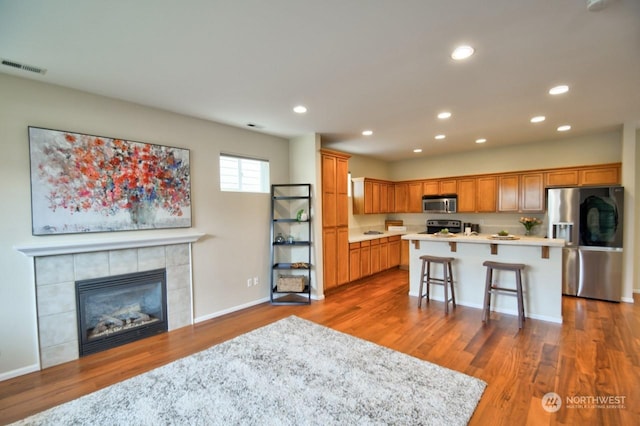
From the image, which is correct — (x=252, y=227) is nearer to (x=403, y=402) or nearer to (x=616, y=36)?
(x=403, y=402)

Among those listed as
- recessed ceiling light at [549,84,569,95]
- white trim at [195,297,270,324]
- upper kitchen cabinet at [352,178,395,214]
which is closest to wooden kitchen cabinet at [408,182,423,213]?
upper kitchen cabinet at [352,178,395,214]

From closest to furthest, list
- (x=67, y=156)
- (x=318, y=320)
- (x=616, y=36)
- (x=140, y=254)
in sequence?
(x=616, y=36)
(x=67, y=156)
(x=140, y=254)
(x=318, y=320)

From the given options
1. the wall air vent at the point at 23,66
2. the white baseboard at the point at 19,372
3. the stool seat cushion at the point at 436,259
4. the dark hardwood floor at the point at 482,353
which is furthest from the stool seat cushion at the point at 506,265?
the wall air vent at the point at 23,66

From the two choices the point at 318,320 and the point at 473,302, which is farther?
the point at 473,302

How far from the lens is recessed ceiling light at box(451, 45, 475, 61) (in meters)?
2.15

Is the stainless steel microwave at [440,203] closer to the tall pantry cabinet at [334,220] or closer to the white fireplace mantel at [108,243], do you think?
the tall pantry cabinet at [334,220]

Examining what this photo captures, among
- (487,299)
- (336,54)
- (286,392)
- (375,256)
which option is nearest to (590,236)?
(487,299)

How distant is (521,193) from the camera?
551 centimetres

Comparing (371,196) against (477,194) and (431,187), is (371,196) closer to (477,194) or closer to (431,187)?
(431,187)

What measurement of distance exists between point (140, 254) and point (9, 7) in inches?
94.5

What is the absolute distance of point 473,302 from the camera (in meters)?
4.28

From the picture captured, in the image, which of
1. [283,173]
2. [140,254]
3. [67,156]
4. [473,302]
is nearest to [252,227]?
[283,173]

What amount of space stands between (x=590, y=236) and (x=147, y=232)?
21.4 feet

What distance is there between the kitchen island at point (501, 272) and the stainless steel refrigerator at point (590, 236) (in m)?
1.13
